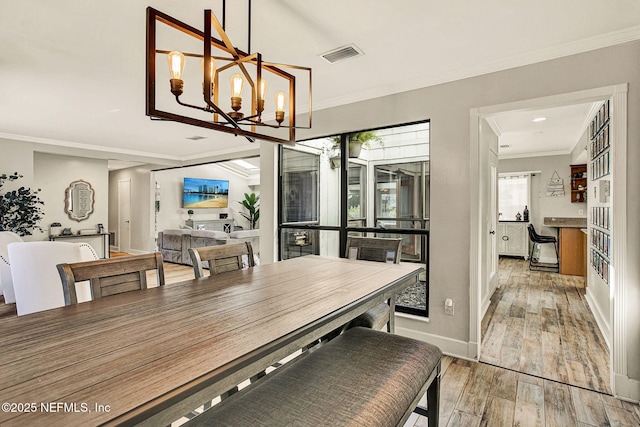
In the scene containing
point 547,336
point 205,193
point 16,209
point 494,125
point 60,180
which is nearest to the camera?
point 547,336

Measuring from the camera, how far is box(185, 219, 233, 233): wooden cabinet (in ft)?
31.1

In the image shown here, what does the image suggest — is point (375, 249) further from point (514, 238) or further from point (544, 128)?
point (514, 238)

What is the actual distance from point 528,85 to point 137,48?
296 centimetres

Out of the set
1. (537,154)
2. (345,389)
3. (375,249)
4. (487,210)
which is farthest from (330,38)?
(537,154)

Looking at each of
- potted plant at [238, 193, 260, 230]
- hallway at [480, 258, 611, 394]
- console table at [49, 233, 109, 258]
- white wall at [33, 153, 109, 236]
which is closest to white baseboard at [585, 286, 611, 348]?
hallway at [480, 258, 611, 394]

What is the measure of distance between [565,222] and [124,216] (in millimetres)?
10594

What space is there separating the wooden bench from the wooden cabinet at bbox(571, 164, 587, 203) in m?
7.05

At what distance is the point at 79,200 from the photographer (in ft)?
22.1

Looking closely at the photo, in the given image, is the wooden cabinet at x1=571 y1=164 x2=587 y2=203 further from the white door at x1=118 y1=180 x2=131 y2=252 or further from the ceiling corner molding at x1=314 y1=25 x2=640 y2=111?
the white door at x1=118 y1=180 x2=131 y2=252

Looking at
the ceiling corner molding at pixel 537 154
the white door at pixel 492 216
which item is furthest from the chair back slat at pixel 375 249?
the ceiling corner molding at pixel 537 154

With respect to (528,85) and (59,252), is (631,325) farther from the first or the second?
(59,252)

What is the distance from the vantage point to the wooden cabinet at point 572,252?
18.9 ft

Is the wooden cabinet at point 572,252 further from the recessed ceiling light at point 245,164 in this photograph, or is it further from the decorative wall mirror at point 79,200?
the decorative wall mirror at point 79,200

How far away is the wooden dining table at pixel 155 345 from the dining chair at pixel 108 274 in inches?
6.0
